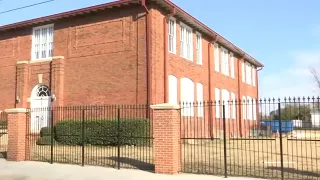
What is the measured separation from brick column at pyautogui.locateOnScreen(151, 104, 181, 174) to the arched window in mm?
14580

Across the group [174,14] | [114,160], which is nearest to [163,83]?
[174,14]

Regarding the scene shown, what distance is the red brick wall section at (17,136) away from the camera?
1658cm

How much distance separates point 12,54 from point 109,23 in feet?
28.3

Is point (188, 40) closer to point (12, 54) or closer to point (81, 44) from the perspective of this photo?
point (81, 44)

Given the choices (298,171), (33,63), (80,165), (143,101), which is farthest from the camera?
(33,63)

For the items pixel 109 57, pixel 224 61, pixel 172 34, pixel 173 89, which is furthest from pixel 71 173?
pixel 224 61

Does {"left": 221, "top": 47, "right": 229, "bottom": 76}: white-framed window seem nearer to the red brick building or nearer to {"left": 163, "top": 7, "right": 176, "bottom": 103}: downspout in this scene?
the red brick building

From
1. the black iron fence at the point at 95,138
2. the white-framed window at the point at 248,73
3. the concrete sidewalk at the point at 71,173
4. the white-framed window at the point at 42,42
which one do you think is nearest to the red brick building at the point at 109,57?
the white-framed window at the point at 42,42

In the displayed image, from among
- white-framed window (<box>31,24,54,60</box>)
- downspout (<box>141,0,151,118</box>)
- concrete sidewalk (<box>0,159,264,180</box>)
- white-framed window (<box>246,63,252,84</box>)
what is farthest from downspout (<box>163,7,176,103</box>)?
white-framed window (<box>246,63,252,84</box>)

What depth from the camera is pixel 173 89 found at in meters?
24.2

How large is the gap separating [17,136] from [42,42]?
37.5ft

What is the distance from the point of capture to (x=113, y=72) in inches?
899

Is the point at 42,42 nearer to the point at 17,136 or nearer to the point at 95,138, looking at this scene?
the point at 95,138

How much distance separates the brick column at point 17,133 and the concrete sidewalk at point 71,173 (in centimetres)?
128
